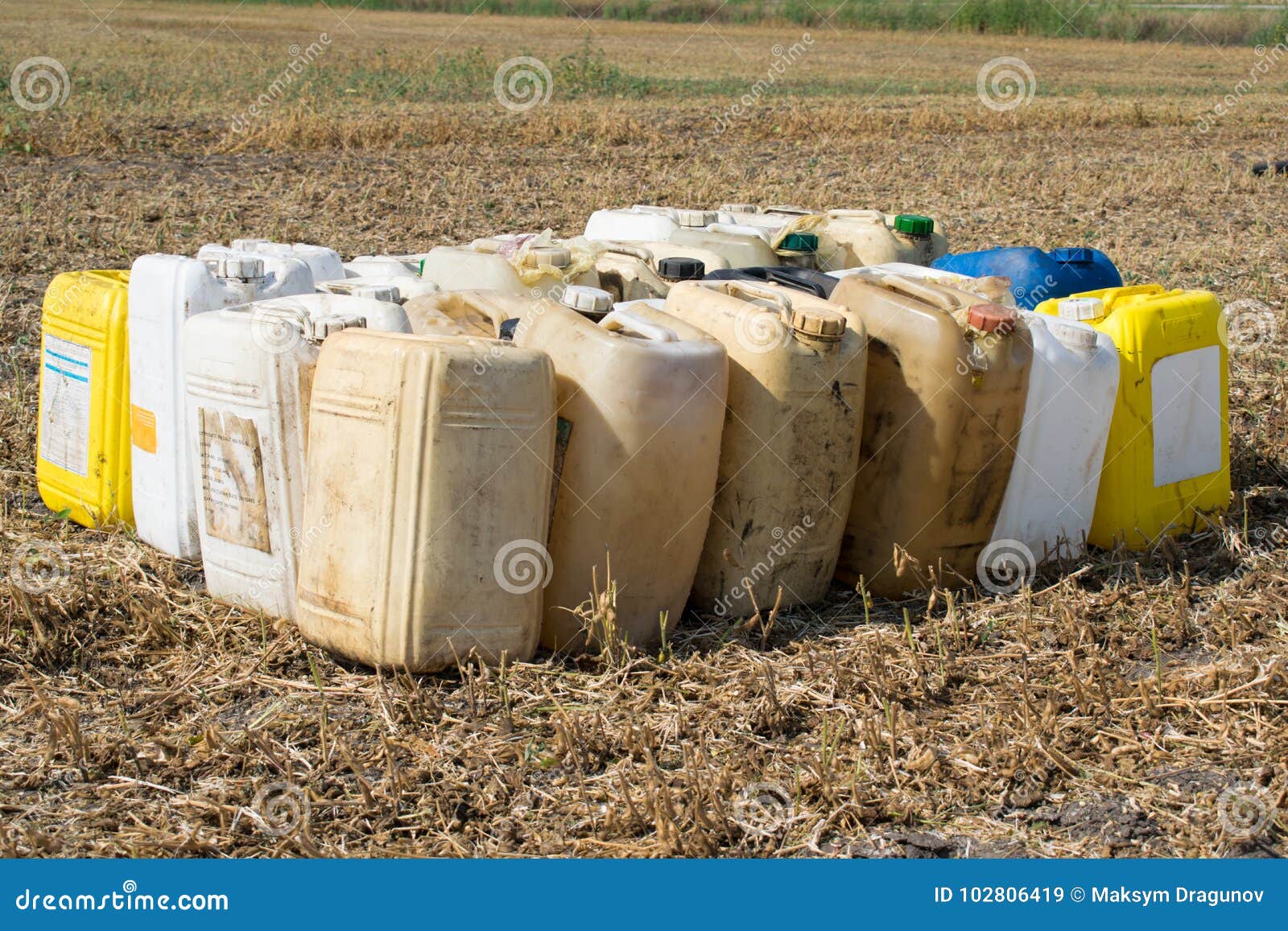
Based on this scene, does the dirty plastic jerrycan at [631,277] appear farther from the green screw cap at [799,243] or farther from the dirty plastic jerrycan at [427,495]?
the dirty plastic jerrycan at [427,495]

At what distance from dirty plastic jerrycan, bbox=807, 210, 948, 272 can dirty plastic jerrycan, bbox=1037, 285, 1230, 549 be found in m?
1.19

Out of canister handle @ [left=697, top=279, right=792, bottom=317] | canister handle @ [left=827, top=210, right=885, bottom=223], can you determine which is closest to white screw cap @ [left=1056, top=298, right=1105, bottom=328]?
canister handle @ [left=697, top=279, right=792, bottom=317]

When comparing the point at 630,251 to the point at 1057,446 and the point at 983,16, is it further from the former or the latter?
the point at 983,16

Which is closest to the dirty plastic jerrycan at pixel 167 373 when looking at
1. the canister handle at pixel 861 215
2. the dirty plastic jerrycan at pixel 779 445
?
the dirty plastic jerrycan at pixel 779 445

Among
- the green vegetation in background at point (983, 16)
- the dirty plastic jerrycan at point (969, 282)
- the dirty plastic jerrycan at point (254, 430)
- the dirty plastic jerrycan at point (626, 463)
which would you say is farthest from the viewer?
the green vegetation in background at point (983, 16)

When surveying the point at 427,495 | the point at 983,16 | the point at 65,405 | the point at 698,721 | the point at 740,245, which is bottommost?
the point at 698,721

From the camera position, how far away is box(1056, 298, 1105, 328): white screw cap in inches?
136

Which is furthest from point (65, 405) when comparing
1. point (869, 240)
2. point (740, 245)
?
point (869, 240)

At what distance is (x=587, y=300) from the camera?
3016 mm

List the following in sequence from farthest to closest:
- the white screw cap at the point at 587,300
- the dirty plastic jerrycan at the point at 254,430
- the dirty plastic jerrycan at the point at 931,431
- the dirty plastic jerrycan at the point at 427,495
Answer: the dirty plastic jerrycan at the point at 931,431, the white screw cap at the point at 587,300, the dirty plastic jerrycan at the point at 254,430, the dirty plastic jerrycan at the point at 427,495

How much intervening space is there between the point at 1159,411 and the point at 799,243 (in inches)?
59.7

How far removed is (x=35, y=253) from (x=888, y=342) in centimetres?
520

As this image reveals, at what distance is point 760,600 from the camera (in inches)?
124

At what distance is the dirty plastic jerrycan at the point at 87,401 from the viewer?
135 inches
